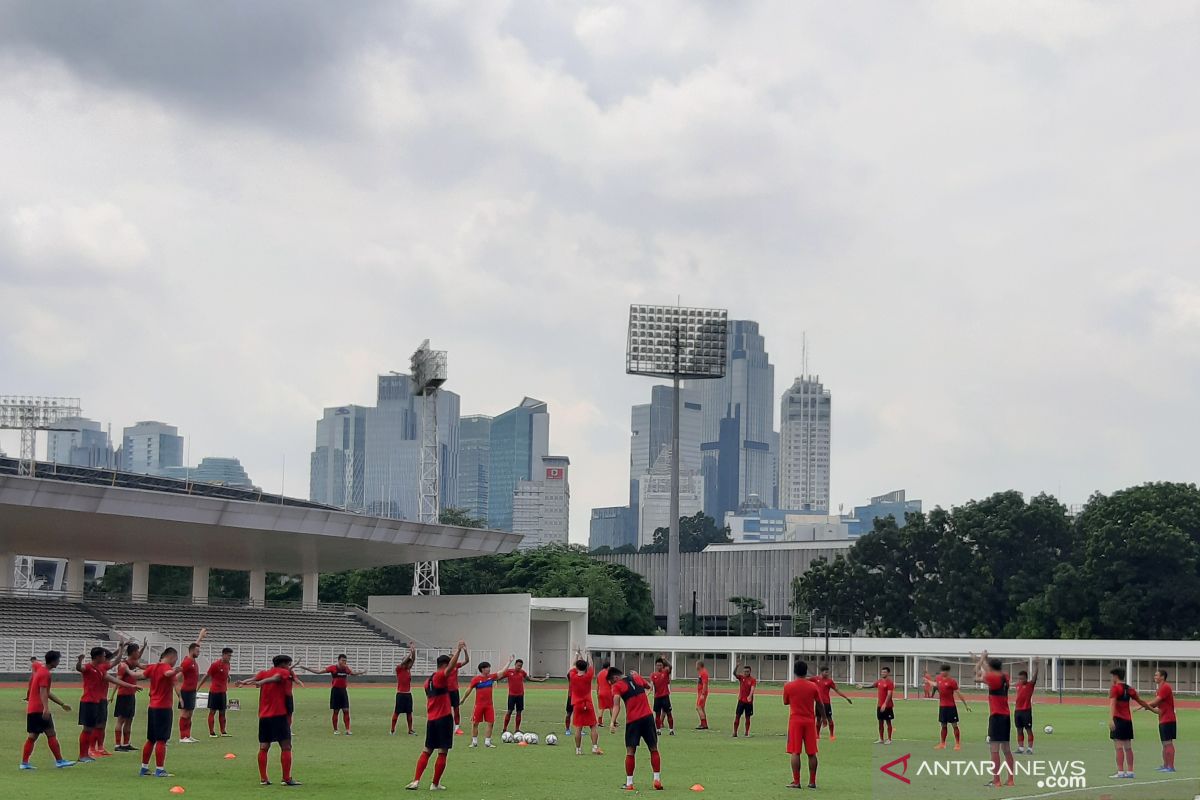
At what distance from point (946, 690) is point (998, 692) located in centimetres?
628

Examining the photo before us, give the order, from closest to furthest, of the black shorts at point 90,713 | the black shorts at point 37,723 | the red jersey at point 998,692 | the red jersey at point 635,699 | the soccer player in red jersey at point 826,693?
the red jersey at point 635,699 → the red jersey at point 998,692 → the black shorts at point 37,723 → the black shorts at point 90,713 → the soccer player in red jersey at point 826,693

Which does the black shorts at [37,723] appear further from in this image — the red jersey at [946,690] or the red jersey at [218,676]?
the red jersey at [946,690]

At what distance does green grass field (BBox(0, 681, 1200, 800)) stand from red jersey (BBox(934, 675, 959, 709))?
1024 mm

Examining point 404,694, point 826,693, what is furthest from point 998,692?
point 404,694

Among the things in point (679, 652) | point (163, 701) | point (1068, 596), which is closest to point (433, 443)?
point (679, 652)

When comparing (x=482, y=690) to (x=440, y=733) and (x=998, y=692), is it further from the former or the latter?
(x=998, y=692)

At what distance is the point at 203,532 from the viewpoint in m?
65.9

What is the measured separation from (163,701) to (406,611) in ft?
197

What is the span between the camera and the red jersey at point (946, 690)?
27609mm

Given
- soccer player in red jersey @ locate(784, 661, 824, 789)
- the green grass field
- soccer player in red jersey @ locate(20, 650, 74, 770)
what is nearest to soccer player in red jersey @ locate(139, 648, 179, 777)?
the green grass field

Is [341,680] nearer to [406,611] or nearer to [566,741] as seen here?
[566,741]

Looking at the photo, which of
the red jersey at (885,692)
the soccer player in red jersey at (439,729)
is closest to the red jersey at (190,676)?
the soccer player in red jersey at (439,729)

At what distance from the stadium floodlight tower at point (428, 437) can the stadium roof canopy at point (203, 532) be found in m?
4.70

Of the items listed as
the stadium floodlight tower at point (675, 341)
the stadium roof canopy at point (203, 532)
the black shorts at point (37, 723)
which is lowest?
the black shorts at point (37, 723)
